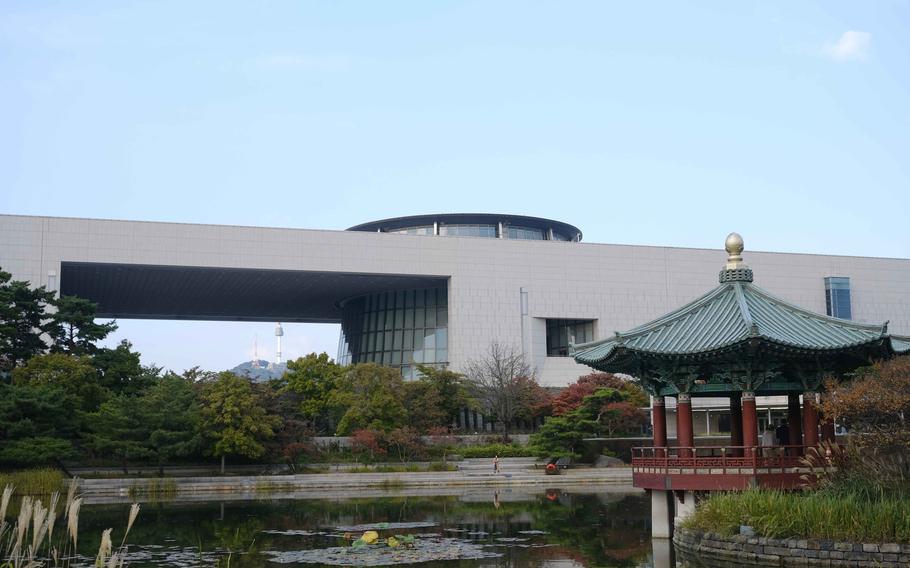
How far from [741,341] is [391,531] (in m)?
8.77

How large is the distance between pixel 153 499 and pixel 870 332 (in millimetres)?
24070

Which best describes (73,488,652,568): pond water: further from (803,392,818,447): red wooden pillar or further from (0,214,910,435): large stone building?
(0,214,910,435): large stone building

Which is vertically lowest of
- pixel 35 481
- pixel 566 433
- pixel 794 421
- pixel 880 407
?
pixel 35 481

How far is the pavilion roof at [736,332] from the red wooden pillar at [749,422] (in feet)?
4.15

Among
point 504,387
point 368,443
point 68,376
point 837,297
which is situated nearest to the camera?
point 68,376

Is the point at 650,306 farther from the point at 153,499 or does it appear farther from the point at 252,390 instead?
the point at 153,499

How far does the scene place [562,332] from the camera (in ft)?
204

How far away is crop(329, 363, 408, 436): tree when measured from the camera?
44594mm

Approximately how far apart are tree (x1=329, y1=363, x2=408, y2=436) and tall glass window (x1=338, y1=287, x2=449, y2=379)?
43.1 feet

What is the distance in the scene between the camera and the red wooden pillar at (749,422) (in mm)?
19125

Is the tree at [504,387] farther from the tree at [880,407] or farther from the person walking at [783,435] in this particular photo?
the tree at [880,407]

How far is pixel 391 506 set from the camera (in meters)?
29.5

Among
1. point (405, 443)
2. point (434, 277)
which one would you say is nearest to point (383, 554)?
point (405, 443)

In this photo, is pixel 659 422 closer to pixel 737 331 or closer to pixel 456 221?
pixel 737 331
